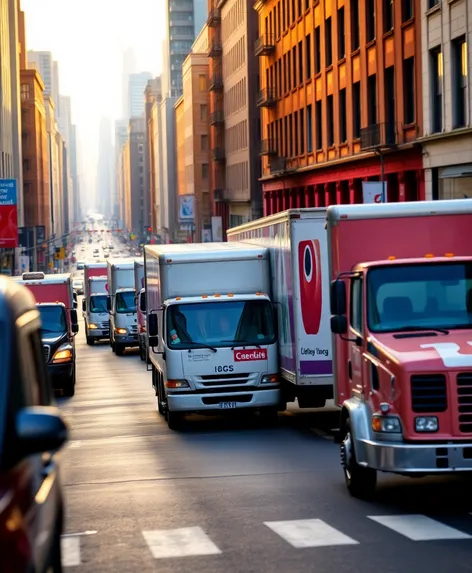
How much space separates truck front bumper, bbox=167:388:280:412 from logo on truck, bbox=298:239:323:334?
190 cm

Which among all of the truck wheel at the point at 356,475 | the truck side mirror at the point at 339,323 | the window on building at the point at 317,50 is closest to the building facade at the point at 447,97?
the window on building at the point at 317,50

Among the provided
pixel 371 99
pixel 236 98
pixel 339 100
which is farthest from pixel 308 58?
pixel 236 98

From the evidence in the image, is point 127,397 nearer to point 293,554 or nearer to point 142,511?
point 142,511

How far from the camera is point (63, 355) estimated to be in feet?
109

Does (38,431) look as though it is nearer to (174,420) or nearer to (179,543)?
(179,543)

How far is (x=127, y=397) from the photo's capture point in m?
32.0

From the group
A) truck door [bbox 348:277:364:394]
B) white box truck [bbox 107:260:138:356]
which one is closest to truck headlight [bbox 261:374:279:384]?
truck door [bbox 348:277:364:394]

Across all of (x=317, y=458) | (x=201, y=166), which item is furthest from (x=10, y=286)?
(x=201, y=166)

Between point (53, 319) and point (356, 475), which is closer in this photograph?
point (356, 475)

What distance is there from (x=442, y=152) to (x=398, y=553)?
3332cm

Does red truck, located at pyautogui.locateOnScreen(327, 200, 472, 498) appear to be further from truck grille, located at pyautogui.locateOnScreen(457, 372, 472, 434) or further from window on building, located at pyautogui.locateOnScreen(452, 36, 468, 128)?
window on building, located at pyautogui.locateOnScreen(452, 36, 468, 128)

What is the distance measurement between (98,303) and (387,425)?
50.1 meters

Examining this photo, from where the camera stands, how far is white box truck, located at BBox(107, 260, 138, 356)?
2053 inches

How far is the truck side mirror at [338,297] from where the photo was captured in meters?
13.9
